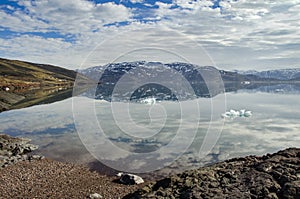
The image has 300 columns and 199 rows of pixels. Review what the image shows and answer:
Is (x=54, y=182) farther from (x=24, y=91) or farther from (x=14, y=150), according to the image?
(x=24, y=91)

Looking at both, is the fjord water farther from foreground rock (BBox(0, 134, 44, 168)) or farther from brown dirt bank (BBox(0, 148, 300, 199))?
brown dirt bank (BBox(0, 148, 300, 199))

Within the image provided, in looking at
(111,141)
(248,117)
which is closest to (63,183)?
(111,141)

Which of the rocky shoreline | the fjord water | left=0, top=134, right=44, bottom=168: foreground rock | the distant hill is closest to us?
the rocky shoreline

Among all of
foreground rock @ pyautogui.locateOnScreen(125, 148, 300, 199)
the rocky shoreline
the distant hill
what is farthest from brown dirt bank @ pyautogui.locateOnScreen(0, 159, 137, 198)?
the distant hill

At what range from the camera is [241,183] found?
1184 cm

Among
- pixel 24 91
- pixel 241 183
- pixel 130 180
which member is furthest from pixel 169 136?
pixel 24 91

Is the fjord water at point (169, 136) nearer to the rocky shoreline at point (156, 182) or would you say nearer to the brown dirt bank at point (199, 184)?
the rocky shoreline at point (156, 182)

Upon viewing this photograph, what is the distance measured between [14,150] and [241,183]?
2404 centimetres

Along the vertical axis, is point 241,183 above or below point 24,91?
below

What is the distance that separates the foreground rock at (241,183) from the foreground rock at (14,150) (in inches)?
616

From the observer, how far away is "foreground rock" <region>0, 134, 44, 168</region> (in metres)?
25.0

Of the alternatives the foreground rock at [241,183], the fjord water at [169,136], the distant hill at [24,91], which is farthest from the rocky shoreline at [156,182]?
the distant hill at [24,91]

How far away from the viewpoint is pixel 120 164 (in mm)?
24219

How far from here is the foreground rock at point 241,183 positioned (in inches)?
428
